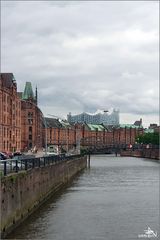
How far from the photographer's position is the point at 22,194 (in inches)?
1273

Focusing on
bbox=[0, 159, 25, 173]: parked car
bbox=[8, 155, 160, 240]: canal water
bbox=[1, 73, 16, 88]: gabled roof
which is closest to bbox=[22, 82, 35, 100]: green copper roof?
bbox=[1, 73, 16, 88]: gabled roof

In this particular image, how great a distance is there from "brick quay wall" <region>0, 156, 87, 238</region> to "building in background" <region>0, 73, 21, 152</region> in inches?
2671

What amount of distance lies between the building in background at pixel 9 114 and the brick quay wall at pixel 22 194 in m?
67.8

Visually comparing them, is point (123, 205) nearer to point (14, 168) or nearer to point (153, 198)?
point (153, 198)

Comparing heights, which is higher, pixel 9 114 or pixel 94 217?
pixel 9 114

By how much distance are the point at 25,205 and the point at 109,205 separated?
10.5 m

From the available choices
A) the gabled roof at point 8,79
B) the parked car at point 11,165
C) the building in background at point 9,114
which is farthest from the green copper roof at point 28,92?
the parked car at point 11,165

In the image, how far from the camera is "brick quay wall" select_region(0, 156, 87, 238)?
26.6 meters

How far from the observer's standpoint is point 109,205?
41875 mm

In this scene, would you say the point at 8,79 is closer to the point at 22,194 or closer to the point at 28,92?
the point at 28,92

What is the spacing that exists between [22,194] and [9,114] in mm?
96843

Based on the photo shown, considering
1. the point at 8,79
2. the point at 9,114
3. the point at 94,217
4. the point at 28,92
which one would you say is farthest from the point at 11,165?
the point at 28,92

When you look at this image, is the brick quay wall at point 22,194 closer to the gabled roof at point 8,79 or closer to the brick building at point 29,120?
the gabled roof at point 8,79

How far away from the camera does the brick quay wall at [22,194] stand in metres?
26.6
